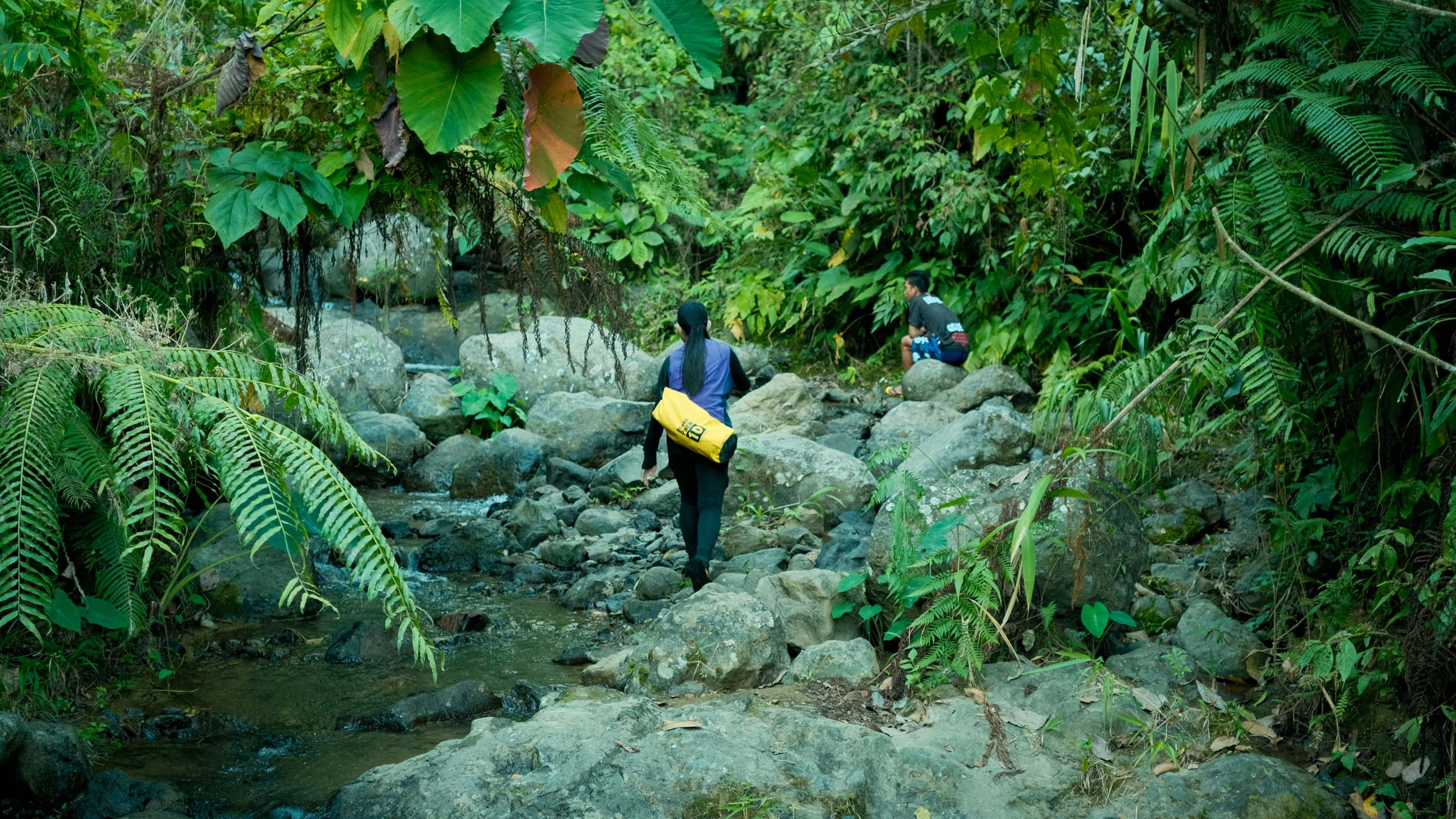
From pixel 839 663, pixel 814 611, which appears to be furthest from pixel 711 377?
pixel 839 663

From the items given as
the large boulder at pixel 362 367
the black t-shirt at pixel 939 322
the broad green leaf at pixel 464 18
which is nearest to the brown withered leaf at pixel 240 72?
the broad green leaf at pixel 464 18

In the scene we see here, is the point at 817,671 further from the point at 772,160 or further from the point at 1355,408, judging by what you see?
the point at 772,160

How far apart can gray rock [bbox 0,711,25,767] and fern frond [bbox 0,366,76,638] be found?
0.57 m

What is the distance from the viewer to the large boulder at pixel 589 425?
10445 millimetres

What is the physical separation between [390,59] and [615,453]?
6943 millimetres

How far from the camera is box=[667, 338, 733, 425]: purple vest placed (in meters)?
6.28

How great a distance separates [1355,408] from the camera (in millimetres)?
4285

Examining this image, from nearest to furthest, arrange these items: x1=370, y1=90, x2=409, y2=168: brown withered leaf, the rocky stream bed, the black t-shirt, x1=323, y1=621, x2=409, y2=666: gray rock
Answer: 1. the rocky stream bed
2. x1=370, y1=90, x2=409, y2=168: brown withered leaf
3. x1=323, y1=621, x2=409, y2=666: gray rock
4. the black t-shirt

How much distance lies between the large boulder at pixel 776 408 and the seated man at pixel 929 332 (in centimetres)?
113

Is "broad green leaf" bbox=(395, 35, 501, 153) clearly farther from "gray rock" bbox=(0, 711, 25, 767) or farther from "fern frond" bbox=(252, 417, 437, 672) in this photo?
"gray rock" bbox=(0, 711, 25, 767)

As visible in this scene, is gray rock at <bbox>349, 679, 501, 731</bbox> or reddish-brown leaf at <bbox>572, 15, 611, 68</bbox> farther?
gray rock at <bbox>349, 679, 501, 731</bbox>

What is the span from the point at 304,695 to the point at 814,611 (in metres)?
2.44

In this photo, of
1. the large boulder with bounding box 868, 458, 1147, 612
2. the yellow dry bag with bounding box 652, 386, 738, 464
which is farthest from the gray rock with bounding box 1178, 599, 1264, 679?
the yellow dry bag with bounding box 652, 386, 738, 464

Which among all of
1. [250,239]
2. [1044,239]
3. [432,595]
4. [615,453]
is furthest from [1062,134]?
[615,453]
